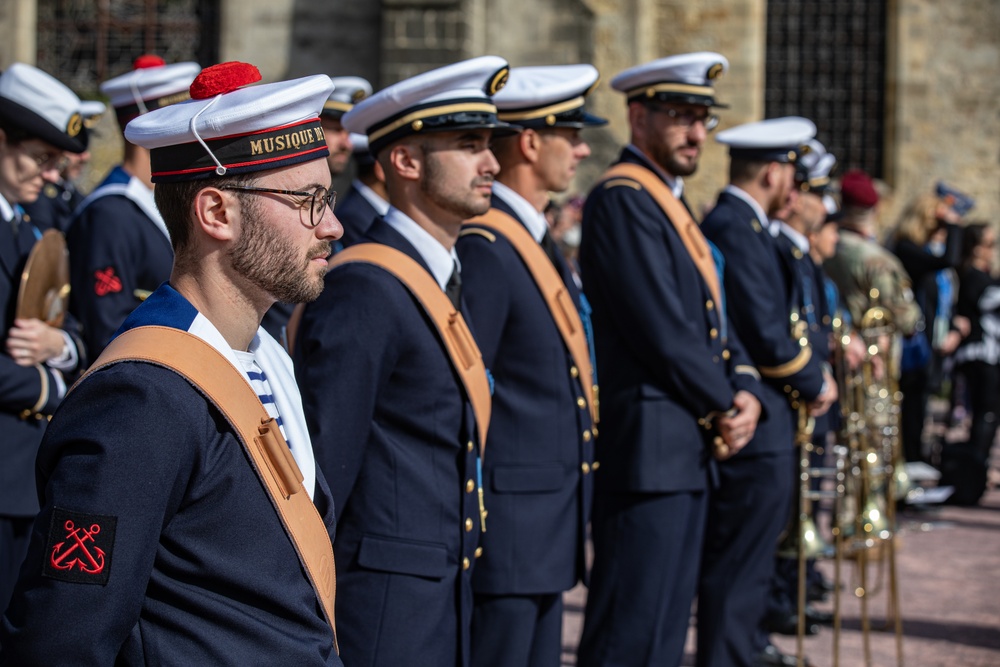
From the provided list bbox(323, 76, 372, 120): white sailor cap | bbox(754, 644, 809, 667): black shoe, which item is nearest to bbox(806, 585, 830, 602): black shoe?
bbox(754, 644, 809, 667): black shoe

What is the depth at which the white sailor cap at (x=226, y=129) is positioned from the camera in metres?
2.31

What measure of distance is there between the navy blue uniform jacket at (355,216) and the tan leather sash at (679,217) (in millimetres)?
1021

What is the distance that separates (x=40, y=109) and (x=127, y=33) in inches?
555

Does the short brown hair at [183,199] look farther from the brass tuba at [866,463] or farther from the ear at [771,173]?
the brass tuba at [866,463]

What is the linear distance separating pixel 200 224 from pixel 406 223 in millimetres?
1338

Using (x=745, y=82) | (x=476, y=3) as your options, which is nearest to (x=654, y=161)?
(x=476, y=3)

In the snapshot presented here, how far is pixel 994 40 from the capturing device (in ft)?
69.8

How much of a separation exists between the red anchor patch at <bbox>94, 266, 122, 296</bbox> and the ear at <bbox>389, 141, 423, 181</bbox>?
5.11 ft

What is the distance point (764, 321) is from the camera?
5.74m

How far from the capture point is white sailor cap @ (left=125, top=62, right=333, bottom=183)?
7.59ft

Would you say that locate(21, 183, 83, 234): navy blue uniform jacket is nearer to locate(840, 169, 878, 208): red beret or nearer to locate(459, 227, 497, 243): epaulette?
locate(459, 227, 497, 243): epaulette

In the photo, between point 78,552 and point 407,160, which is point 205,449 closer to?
point 78,552

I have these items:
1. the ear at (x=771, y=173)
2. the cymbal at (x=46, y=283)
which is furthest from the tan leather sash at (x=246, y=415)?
the ear at (x=771, y=173)

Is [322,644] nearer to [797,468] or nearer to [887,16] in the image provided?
[797,468]
